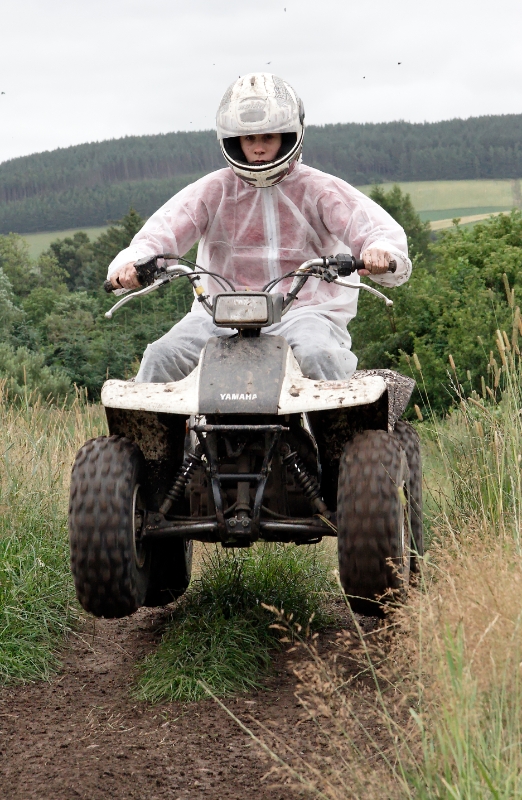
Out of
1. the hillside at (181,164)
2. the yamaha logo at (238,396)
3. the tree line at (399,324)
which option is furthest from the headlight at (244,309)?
the hillside at (181,164)

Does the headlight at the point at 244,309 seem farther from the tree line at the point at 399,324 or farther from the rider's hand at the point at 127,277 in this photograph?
the tree line at the point at 399,324

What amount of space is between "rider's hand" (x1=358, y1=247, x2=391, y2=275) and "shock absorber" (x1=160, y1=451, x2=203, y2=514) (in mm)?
1012

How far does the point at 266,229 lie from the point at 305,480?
4.28 feet

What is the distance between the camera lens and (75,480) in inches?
152

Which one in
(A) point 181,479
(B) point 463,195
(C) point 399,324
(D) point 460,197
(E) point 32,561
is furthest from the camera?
(B) point 463,195

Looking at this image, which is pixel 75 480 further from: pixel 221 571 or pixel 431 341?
pixel 431 341

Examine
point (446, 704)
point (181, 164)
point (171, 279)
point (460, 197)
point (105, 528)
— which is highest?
point (181, 164)

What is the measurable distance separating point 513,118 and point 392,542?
233 feet

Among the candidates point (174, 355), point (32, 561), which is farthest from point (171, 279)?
point (32, 561)

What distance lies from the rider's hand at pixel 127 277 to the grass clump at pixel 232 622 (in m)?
1.37

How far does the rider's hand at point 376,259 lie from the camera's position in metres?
4.20

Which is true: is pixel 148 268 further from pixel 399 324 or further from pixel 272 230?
pixel 399 324

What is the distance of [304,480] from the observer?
13.0 feet

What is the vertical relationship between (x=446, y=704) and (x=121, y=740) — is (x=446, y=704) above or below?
above
